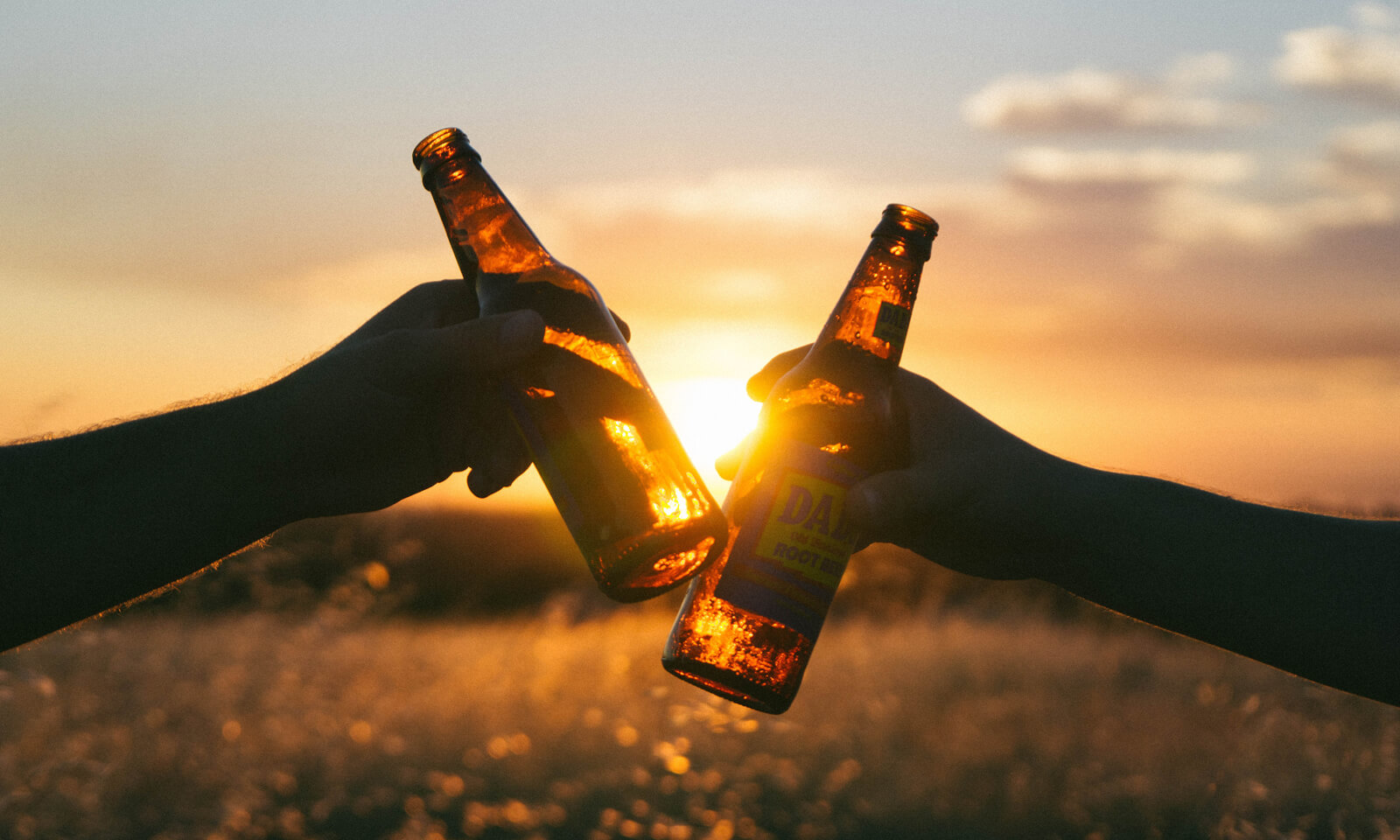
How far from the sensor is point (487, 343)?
2.05 metres

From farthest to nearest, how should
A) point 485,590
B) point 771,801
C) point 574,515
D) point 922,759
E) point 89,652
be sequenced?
1. point 485,590
2. point 89,652
3. point 922,759
4. point 771,801
5. point 574,515

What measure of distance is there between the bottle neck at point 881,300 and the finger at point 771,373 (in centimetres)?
13

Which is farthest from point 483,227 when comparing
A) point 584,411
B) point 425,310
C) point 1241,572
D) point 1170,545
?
point 1241,572

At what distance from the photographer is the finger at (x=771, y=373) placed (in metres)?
2.48

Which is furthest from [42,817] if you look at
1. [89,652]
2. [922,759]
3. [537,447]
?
[922,759]

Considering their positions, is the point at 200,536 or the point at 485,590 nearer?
the point at 200,536

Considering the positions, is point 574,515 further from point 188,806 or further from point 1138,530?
point 188,806

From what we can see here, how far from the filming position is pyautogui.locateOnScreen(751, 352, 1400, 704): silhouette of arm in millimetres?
2055

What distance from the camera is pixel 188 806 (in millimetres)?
4977

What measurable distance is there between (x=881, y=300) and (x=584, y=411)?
0.77m

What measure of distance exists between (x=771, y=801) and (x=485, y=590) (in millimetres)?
10164

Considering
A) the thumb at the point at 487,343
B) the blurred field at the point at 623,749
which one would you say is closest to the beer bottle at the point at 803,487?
the thumb at the point at 487,343

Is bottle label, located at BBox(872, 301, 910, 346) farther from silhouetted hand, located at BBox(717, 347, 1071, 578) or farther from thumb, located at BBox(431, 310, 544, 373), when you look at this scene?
thumb, located at BBox(431, 310, 544, 373)

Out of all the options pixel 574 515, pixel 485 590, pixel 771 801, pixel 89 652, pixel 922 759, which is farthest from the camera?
pixel 485 590
